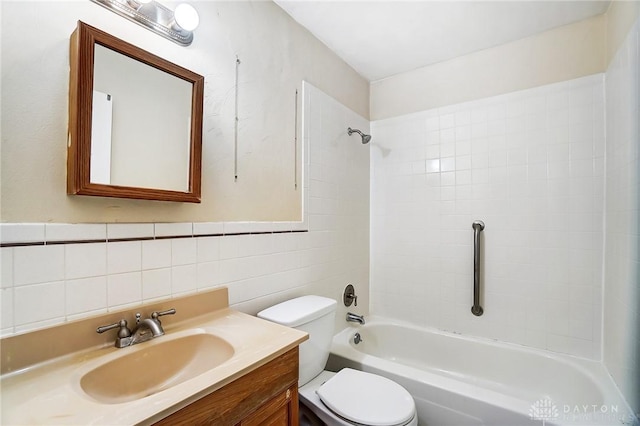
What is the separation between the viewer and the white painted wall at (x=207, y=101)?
83 centimetres

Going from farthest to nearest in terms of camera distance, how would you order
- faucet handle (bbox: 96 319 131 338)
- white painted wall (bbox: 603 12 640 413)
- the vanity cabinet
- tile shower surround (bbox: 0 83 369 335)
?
white painted wall (bbox: 603 12 640 413), faucet handle (bbox: 96 319 131 338), tile shower surround (bbox: 0 83 369 335), the vanity cabinet

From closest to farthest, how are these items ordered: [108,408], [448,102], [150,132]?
[108,408] < [150,132] < [448,102]

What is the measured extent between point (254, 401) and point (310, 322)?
576 millimetres

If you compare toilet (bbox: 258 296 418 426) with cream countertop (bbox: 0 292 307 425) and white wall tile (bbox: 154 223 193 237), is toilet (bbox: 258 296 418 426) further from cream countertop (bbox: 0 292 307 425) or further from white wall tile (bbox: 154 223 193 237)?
white wall tile (bbox: 154 223 193 237)

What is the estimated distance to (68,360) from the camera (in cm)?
86

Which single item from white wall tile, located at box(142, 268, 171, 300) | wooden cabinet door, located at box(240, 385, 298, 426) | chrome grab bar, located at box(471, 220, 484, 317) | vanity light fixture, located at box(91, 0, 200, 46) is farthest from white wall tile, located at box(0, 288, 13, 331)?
chrome grab bar, located at box(471, 220, 484, 317)

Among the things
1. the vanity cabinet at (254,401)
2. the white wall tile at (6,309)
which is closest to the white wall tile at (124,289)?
the white wall tile at (6,309)

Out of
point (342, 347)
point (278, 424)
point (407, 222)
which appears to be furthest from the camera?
point (407, 222)

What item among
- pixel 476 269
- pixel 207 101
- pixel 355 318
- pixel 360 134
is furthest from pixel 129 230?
pixel 476 269

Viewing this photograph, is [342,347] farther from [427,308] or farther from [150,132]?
[150,132]

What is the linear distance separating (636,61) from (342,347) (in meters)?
2.03

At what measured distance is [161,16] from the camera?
112cm

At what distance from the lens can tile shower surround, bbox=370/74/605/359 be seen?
1792mm

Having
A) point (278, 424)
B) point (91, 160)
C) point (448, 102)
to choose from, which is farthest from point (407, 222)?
point (91, 160)
